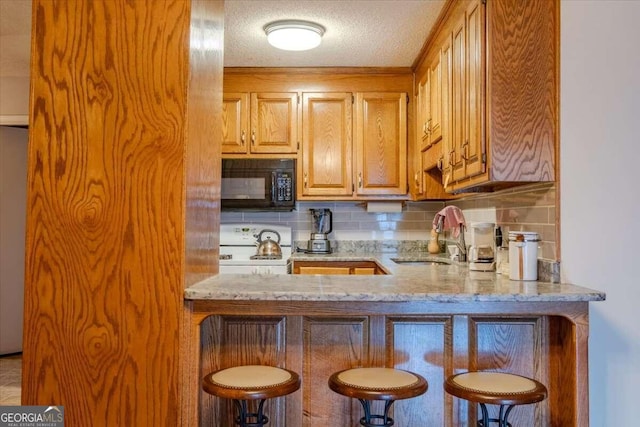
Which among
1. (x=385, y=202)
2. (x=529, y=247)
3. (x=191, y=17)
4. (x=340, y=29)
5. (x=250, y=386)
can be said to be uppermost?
(x=340, y=29)

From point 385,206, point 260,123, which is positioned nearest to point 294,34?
point 260,123

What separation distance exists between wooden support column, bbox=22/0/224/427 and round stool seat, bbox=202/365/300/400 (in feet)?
0.44

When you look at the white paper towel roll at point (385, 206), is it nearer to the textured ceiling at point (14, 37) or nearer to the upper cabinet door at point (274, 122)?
the upper cabinet door at point (274, 122)

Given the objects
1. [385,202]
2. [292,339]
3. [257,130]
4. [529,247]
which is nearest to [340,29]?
[257,130]

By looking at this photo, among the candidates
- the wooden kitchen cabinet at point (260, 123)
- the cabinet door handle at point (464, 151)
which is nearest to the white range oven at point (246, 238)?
the wooden kitchen cabinet at point (260, 123)

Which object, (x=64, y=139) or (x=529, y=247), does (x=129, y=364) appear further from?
(x=529, y=247)

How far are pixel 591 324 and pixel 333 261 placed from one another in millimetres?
2023

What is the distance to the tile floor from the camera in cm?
290

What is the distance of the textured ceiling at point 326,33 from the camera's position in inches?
103

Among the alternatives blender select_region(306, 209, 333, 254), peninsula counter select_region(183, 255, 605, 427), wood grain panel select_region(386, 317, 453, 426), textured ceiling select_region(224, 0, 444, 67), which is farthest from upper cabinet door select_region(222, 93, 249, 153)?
wood grain panel select_region(386, 317, 453, 426)

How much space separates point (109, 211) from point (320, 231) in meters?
2.53

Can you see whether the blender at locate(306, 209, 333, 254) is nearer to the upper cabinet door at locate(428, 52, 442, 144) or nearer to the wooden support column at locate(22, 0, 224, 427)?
the upper cabinet door at locate(428, 52, 442, 144)

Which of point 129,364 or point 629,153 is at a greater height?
point 629,153

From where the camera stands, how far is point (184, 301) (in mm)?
1544
